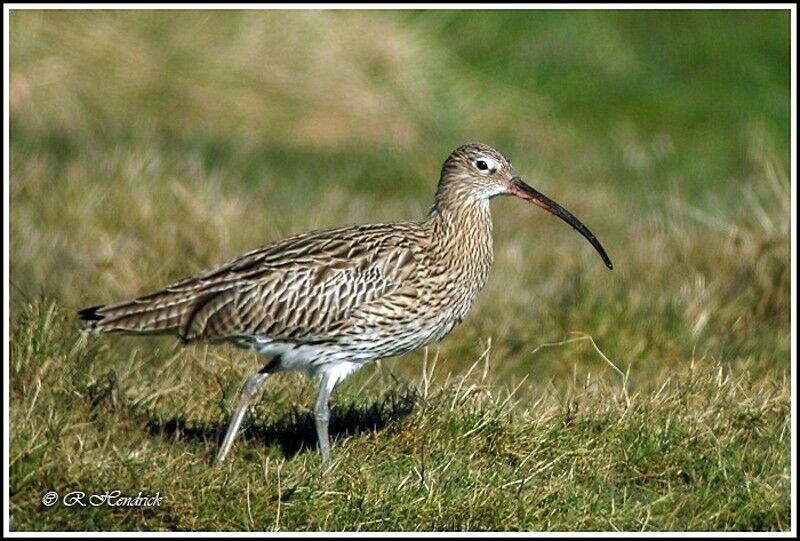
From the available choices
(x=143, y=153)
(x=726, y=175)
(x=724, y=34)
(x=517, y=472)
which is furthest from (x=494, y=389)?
(x=724, y=34)

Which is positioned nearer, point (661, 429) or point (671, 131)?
point (661, 429)

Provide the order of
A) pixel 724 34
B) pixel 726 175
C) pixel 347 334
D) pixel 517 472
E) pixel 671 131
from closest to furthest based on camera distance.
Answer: pixel 517 472 < pixel 347 334 < pixel 726 175 < pixel 671 131 < pixel 724 34

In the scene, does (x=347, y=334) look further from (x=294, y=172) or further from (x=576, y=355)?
(x=294, y=172)

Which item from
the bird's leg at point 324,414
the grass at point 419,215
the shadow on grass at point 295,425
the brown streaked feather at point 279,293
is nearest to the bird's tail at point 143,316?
the brown streaked feather at point 279,293

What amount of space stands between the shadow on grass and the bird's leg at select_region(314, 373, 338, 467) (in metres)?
0.16

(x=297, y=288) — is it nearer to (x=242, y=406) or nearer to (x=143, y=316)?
(x=242, y=406)

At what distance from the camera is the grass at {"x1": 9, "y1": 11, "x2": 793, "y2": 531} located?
664cm

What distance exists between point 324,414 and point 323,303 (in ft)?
1.64

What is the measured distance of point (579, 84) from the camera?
56.7ft

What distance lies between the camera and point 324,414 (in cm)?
708

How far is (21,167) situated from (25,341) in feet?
15.5

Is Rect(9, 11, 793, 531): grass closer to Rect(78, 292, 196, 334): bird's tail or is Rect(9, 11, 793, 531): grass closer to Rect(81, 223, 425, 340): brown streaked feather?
Rect(78, 292, 196, 334): bird's tail

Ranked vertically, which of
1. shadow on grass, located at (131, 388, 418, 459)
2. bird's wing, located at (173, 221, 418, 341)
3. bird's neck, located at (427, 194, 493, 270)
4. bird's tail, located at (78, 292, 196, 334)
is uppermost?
bird's neck, located at (427, 194, 493, 270)

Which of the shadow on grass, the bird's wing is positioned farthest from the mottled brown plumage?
the shadow on grass
